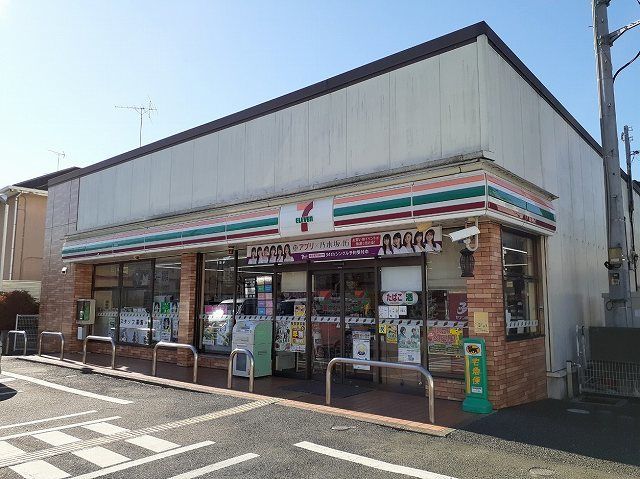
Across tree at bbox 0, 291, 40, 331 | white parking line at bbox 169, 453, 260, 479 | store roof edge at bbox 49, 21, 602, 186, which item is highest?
store roof edge at bbox 49, 21, 602, 186

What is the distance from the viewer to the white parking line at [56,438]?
593cm

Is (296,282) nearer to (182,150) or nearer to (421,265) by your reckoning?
(421,265)

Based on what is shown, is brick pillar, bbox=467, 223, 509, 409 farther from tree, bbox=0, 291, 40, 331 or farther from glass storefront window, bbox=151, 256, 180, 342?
tree, bbox=0, 291, 40, 331

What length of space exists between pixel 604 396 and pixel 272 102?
28.4 ft

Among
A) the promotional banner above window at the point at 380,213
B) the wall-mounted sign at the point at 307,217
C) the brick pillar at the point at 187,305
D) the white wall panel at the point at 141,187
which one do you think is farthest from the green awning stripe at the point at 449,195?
the white wall panel at the point at 141,187

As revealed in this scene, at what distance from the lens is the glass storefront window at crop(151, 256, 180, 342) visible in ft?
43.4

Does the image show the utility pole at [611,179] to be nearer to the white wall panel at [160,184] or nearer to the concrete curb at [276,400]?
the concrete curb at [276,400]

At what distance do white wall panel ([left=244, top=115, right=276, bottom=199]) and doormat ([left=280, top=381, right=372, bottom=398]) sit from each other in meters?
3.96

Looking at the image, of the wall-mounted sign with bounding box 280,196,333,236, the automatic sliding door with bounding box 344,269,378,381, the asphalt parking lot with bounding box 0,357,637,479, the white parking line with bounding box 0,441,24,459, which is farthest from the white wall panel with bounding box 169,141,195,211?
the white parking line with bounding box 0,441,24,459

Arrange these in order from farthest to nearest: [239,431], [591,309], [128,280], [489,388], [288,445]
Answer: [128,280]
[591,309]
[489,388]
[239,431]
[288,445]

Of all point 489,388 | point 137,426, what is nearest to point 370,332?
point 489,388

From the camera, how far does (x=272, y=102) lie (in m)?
A: 10.6

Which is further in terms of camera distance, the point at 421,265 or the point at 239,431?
the point at 421,265

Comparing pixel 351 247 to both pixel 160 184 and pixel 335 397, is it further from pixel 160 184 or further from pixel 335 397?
pixel 160 184
